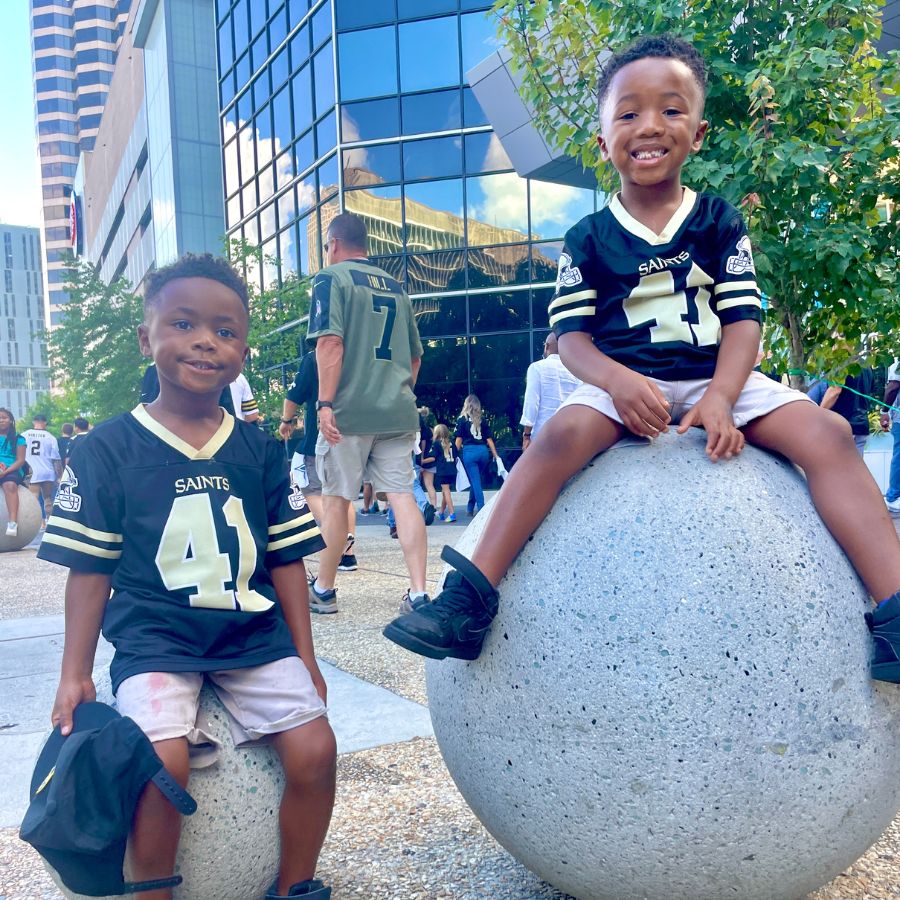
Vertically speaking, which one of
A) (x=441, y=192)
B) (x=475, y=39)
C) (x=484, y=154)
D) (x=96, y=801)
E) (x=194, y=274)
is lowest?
(x=96, y=801)

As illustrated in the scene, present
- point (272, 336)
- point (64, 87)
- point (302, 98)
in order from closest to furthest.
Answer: point (272, 336), point (302, 98), point (64, 87)

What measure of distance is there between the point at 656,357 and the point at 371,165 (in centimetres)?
2050

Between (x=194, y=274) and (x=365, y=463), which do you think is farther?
(x=365, y=463)

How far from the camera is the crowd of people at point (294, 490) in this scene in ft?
7.68

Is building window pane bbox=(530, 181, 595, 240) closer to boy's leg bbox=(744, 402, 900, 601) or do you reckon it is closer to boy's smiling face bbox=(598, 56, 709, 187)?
boy's smiling face bbox=(598, 56, 709, 187)

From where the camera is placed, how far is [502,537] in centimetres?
242

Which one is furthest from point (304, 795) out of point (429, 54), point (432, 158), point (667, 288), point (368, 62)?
point (368, 62)

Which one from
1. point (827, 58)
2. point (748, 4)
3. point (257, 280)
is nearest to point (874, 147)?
point (827, 58)

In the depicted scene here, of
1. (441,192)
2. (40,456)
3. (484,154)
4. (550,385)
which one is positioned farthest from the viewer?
(441,192)

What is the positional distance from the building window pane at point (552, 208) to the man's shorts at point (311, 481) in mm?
13610

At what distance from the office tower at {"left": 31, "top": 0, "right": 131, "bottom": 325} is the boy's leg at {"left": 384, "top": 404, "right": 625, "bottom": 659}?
4138 inches

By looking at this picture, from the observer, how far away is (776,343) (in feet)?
22.1

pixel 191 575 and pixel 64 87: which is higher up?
pixel 64 87

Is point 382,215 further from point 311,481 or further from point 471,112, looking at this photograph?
point 311,481
